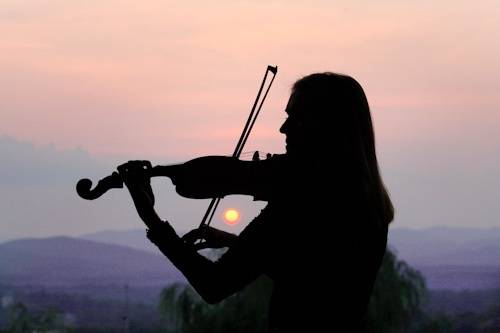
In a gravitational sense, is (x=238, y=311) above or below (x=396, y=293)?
below

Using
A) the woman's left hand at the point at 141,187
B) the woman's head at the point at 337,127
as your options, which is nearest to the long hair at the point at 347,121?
the woman's head at the point at 337,127

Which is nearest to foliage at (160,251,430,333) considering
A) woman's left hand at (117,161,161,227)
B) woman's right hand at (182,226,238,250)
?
woman's right hand at (182,226,238,250)

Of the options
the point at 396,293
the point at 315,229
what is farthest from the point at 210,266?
the point at 396,293

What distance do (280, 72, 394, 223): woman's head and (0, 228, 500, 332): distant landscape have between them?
1492 inches

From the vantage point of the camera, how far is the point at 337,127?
12.9 ft

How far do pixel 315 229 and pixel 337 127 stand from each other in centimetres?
34

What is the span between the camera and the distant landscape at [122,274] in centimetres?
4438

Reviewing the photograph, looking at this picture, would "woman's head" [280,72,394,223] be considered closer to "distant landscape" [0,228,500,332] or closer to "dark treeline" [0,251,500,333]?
"dark treeline" [0,251,500,333]

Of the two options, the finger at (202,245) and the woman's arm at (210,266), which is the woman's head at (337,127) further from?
the finger at (202,245)

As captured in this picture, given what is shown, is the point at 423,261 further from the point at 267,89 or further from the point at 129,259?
the point at 267,89

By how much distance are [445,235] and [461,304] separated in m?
8.27

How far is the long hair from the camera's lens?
393 centimetres

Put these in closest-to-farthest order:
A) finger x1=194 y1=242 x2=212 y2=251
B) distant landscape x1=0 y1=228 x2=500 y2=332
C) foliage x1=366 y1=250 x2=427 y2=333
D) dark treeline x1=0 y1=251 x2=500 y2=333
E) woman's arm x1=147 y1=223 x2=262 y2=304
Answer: woman's arm x1=147 y1=223 x2=262 y2=304, finger x1=194 y1=242 x2=212 y2=251, foliage x1=366 y1=250 x2=427 y2=333, dark treeline x1=0 y1=251 x2=500 y2=333, distant landscape x1=0 y1=228 x2=500 y2=332

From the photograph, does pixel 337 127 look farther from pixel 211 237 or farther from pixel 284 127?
pixel 211 237
